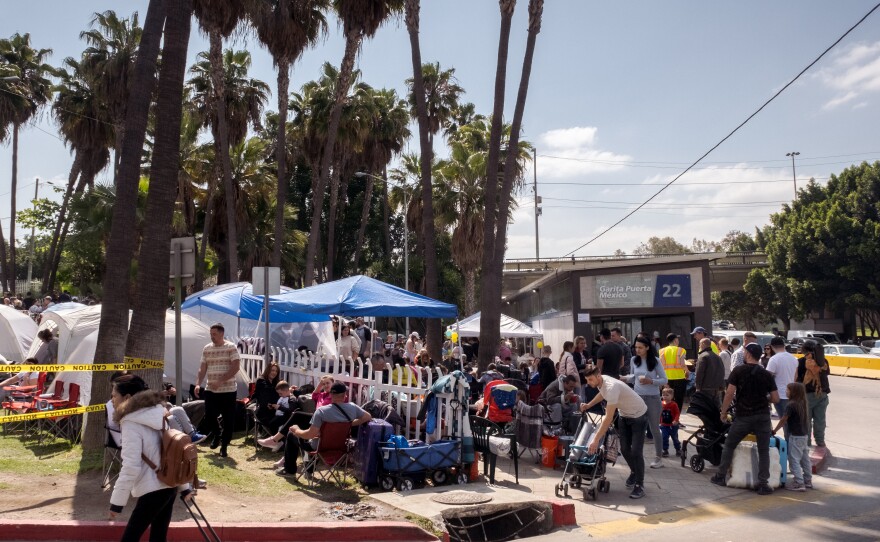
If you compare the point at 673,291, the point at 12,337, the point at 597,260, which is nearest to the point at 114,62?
the point at 12,337

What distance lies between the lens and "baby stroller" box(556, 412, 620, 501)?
9047mm

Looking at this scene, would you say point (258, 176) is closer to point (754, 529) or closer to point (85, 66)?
point (85, 66)

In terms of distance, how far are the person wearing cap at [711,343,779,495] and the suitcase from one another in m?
4.30

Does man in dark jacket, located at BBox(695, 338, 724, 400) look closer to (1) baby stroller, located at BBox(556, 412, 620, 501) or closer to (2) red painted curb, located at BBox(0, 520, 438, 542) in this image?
(1) baby stroller, located at BBox(556, 412, 620, 501)

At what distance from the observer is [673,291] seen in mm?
23312

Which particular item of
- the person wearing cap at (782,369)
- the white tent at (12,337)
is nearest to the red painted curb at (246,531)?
the person wearing cap at (782,369)

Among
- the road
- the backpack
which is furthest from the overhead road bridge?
the backpack

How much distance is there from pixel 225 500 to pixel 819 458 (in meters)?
8.45

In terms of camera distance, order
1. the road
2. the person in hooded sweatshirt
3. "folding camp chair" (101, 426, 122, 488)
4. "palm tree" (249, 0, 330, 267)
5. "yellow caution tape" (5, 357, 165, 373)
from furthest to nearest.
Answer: "palm tree" (249, 0, 330, 267), "yellow caution tape" (5, 357, 165, 373), "folding camp chair" (101, 426, 122, 488), the road, the person in hooded sweatshirt

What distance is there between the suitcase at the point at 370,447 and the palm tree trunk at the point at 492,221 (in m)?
7.02

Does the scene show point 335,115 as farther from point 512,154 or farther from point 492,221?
point 492,221

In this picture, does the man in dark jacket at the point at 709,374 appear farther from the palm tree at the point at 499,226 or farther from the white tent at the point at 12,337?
the white tent at the point at 12,337

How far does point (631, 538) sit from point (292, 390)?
621 cm

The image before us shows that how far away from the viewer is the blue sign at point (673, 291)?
2322cm
